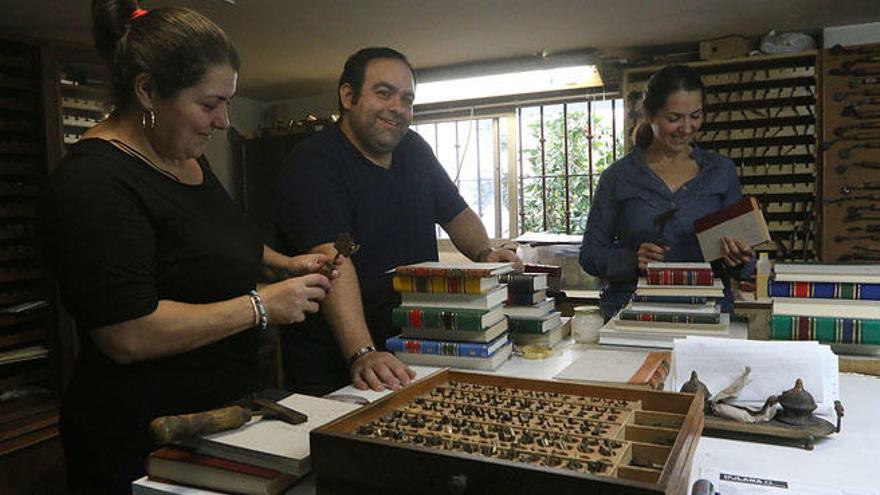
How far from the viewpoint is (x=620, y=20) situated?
12.8 ft

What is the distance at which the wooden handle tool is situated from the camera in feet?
3.28

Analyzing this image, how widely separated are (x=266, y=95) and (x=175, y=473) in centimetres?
551

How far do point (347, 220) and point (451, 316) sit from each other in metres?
0.45

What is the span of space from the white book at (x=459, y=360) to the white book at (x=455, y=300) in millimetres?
130

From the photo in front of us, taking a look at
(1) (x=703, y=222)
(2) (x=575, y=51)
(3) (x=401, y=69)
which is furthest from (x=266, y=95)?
(1) (x=703, y=222)

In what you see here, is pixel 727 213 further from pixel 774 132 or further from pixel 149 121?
pixel 774 132

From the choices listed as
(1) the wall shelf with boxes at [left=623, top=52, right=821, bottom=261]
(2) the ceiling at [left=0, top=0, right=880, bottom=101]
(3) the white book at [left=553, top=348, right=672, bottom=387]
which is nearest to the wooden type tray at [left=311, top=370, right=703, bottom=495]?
(3) the white book at [left=553, top=348, right=672, bottom=387]

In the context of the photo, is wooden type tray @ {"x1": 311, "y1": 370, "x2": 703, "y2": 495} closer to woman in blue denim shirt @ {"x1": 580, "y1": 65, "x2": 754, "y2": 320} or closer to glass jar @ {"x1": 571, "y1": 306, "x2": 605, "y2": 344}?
A: glass jar @ {"x1": 571, "y1": 306, "x2": 605, "y2": 344}

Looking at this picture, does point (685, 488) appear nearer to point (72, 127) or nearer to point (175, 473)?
point (175, 473)

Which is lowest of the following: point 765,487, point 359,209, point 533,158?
point 765,487

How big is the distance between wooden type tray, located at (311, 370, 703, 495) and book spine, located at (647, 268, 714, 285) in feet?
2.74

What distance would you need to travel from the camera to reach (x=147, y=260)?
1216 mm

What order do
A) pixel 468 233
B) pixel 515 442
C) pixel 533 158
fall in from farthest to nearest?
pixel 533 158, pixel 468 233, pixel 515 442

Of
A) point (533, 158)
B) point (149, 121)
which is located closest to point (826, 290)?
point (149, 121)
